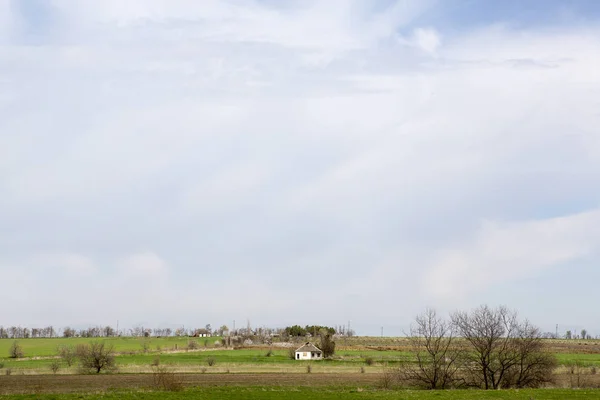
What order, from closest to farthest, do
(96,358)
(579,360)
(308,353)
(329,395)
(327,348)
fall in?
(329,395), (96,358), (579,360), (308,353), (327,348)

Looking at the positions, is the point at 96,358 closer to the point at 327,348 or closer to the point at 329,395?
the point at 329,395

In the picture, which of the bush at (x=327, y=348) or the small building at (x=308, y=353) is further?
the bush at (x=327, y=348)

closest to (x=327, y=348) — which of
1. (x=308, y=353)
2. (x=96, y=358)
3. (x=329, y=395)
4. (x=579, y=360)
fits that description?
(x=308, y=353)

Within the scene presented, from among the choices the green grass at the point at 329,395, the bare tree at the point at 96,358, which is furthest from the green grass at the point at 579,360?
the bare tree at the point at 96,358

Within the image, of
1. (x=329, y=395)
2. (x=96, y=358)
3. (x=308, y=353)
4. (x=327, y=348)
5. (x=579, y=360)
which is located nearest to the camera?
(x=329, y=395)

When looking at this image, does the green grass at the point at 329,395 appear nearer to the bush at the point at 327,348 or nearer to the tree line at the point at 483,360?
the tree line at the point at 483,360

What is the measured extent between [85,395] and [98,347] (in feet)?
144

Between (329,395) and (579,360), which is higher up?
(329,395)

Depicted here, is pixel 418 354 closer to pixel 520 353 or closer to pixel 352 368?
A: pixel 520 353

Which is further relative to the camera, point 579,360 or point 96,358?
point 579,360

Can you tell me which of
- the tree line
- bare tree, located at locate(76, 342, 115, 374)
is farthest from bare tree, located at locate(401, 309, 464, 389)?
bare tree, located at locate(76, 342, 115, 374)

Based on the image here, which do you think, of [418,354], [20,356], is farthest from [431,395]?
[20,356]

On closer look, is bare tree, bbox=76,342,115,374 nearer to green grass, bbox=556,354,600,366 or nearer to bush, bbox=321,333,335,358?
bush, bbox=321,333,335,358

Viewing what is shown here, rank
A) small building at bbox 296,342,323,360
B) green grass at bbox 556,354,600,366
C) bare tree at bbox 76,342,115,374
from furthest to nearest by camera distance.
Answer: small building at bbox 296,342,323,360 < green grass at bbox 556,354,600,366 < bare tree at bbox 76,342,115,374
